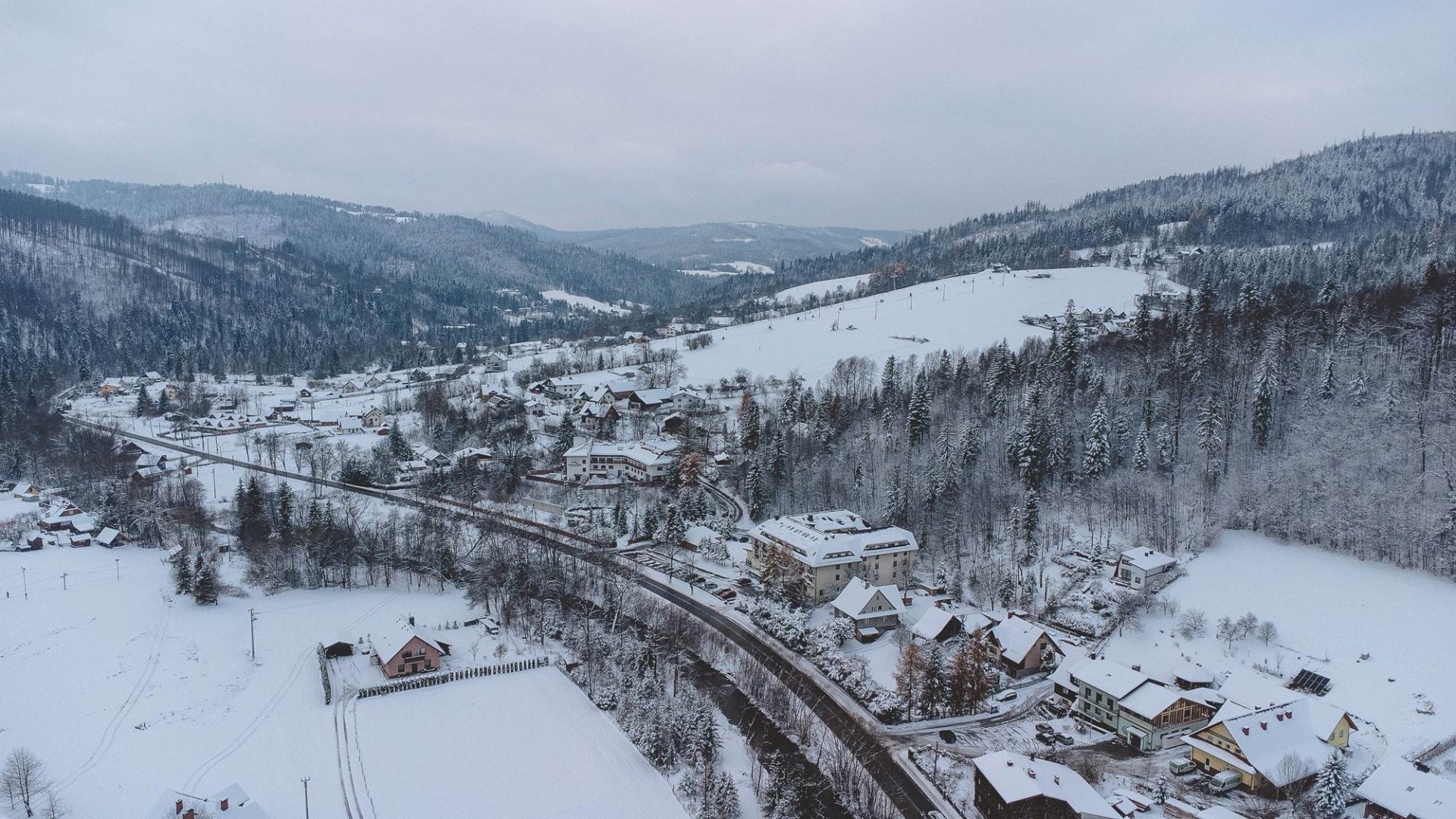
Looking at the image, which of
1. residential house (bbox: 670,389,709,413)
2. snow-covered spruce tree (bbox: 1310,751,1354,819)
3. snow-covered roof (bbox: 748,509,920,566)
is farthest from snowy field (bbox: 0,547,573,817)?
residential house (bbox: 670,389,709,413)

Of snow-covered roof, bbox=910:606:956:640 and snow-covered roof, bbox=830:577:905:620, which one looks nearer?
snow-covered roof, bbox=910:606:956:640

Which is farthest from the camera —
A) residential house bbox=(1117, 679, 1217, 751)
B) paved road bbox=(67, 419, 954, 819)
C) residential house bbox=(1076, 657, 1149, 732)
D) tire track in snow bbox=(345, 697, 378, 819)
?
residential house bbox=(1076, 657, 1149, 732)

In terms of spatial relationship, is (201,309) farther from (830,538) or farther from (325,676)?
(830,538)

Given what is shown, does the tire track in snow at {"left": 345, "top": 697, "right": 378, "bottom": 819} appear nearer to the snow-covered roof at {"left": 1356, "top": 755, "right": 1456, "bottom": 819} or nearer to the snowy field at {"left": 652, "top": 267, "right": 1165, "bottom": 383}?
the snow-covered roof at {"left": 1356, "top": 755, "right": 1456, "bottom": 819}

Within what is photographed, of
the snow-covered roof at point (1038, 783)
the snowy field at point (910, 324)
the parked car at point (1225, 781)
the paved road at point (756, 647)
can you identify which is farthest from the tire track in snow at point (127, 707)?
the snowy field at point (910, 324)

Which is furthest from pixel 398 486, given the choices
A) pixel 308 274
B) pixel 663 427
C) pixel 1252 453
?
pixel 308 274

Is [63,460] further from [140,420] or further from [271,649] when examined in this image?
[271,649]

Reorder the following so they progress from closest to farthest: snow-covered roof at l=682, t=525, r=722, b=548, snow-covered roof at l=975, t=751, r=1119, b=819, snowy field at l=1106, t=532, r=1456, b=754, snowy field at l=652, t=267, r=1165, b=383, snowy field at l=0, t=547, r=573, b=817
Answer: snow-covered roof at l=975, t=751, r=1119, b=819, snowy field at l=0, t=547, r=573, b=817, snowy field at l=1106, t=532, r=1456, b=754, snow-covered roof at l=682, t=525, r=722, b=548, snowy field at l=652, t=267, r=1165, b=383
